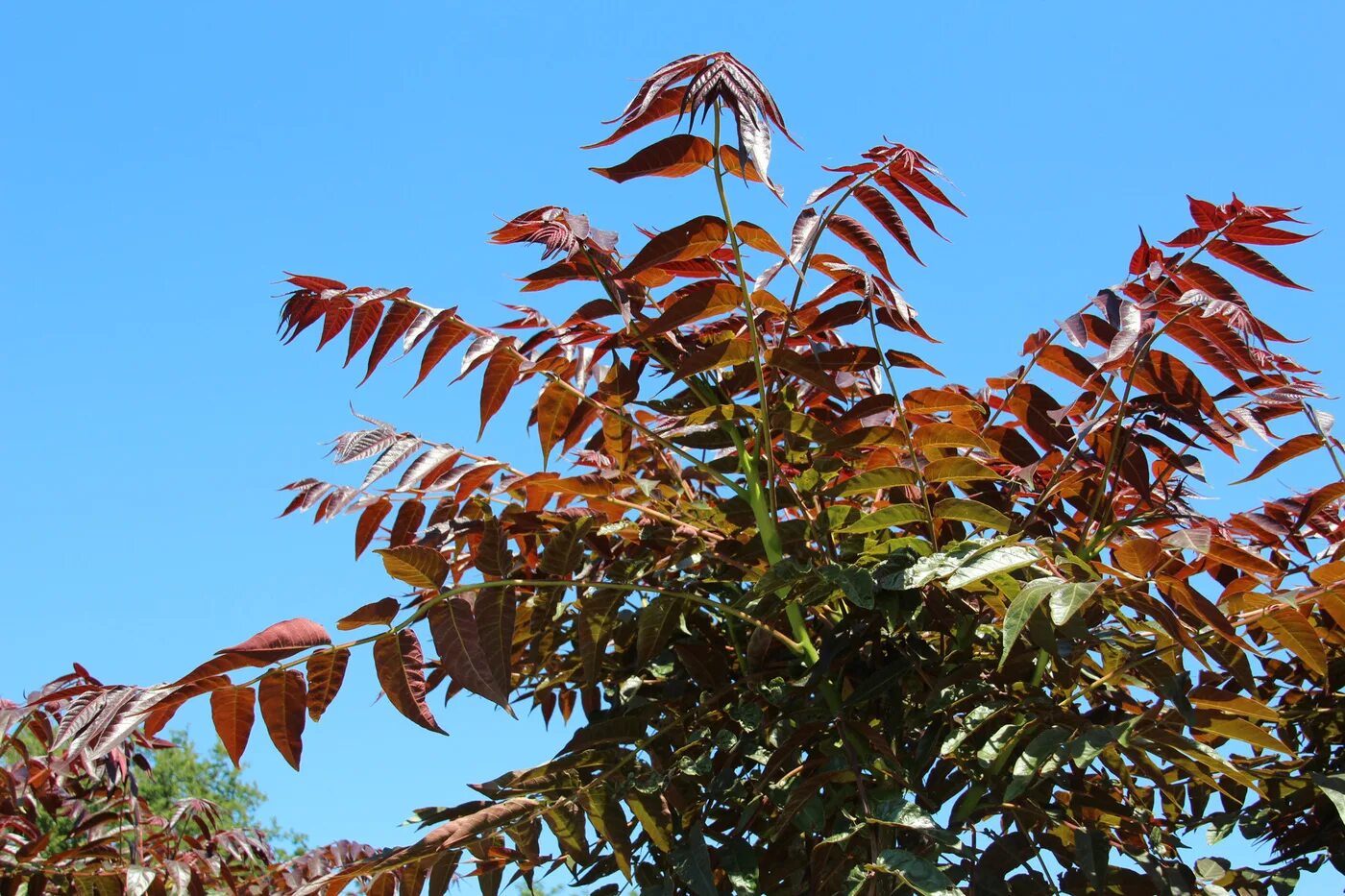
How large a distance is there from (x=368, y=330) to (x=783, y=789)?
1.05 m

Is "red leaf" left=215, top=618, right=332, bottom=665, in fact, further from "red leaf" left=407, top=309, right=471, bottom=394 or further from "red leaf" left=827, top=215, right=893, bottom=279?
"red leaf" left=827, top=215, right=893, bottom=279

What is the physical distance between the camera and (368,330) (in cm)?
209

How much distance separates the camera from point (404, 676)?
5.28 ft

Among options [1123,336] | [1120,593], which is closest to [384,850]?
[1120,593]

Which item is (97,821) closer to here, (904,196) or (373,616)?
(373,616)

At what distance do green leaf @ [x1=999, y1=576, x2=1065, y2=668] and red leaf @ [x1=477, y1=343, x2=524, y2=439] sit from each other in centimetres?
92

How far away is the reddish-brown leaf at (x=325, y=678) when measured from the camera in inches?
65.2

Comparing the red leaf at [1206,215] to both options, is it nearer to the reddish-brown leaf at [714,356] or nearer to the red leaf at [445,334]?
the reddish-brown leaf at [714,356]

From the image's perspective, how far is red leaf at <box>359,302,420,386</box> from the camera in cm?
206

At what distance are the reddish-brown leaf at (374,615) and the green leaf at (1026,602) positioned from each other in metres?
0.77

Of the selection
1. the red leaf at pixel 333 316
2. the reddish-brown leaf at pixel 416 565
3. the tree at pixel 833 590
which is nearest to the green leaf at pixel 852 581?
the tree at pixel 833 590

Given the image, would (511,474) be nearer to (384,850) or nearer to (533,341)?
(533,341)

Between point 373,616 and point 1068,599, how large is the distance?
0.92 meters

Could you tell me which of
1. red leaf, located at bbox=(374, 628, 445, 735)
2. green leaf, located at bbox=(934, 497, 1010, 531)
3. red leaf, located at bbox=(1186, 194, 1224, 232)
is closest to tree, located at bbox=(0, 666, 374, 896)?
red leaf, located at bbox=(374, 628, 445, 735)
